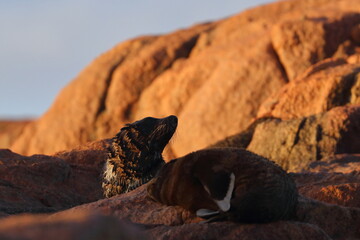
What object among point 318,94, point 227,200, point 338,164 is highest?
point 318,94

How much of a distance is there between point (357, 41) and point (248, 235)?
16329 millimetres

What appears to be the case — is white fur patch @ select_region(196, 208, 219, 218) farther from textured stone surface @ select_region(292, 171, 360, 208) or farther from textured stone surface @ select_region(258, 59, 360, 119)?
textured stone surface @ select_region(258, 59, 360, 119)

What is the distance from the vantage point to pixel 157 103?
22.7 m

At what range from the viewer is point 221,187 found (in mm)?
5219

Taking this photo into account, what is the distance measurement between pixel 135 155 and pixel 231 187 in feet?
11.4

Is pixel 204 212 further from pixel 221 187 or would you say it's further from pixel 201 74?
pixel 201 74

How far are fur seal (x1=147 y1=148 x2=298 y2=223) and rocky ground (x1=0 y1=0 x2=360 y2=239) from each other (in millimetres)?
124

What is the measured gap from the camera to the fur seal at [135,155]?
334 inches

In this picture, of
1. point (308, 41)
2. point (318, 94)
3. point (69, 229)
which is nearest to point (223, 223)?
point (69, 229)

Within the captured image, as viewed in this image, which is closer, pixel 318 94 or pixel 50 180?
pixel 50 180

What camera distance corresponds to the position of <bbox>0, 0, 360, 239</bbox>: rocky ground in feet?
18.5

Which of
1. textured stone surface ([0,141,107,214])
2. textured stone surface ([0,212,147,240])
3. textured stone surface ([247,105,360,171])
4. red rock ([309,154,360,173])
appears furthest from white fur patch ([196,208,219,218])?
textured stone surface ([247,105,360,171])

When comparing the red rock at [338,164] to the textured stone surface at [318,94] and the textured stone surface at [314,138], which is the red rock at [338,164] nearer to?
the textured stone surface at [314,138]

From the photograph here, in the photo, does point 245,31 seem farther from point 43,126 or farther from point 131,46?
point 43,126
